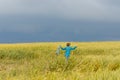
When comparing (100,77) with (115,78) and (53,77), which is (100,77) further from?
(53,77)

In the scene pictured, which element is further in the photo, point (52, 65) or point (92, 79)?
point (52, 65)

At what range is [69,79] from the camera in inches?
341

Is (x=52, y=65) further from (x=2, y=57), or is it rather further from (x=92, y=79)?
(x=2, y=57)

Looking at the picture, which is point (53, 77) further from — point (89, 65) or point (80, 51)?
point (80, 51)

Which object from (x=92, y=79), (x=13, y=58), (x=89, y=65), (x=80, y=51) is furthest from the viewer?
(x=80, y=51)

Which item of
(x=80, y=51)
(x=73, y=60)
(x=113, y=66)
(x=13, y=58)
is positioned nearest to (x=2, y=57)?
(x=13, y=58)

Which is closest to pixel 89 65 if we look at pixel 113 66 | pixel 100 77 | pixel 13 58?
pixel 113 66

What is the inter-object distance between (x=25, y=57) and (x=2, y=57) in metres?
1.73

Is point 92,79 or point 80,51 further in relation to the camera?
point 80,51

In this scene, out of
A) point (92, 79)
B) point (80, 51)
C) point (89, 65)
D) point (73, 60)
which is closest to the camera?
point (92, 79)

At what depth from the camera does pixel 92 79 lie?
8.48m

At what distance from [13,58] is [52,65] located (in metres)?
12.7

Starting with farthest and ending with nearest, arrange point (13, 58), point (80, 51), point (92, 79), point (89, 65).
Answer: point (80, 51), point (13, 58), point (89, 65), point (92, 79)

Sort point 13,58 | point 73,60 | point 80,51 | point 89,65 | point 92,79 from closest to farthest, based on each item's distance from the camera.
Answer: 1. point 92,79
2. point 89,65
3. point 73,60
4. point 13,58
5. point 80,51
